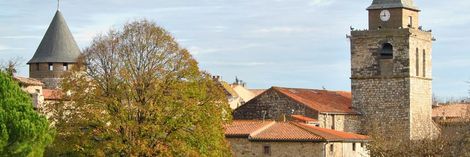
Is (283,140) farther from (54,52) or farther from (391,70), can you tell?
(54,52)

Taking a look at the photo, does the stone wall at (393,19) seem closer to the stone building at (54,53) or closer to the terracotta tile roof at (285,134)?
the terracotta tile roof at (285,134)

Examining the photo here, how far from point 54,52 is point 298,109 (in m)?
23.4

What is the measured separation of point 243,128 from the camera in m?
64.8

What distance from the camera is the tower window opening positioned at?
76812 millimetres

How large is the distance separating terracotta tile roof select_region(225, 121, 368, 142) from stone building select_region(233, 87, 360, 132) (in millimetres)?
6410

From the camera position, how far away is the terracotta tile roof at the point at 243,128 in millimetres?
63625

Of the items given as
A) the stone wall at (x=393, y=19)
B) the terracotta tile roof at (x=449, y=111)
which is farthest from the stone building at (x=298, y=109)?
the terracotta tile roof at (x=449, y=111)

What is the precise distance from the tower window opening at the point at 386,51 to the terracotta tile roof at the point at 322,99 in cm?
391

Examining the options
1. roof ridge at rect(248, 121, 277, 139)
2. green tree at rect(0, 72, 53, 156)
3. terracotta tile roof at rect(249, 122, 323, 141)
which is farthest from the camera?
roof ridge at rect(248, 121, 277, 139)

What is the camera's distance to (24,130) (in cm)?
5038

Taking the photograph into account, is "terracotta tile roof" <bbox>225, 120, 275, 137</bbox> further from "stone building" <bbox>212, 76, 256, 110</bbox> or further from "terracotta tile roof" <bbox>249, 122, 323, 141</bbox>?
"stone building" <bbox>212, 76, 256, 110</bbox>

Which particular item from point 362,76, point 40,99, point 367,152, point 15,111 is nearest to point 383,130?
point 362,76

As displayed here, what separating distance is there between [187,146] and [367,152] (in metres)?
17.7

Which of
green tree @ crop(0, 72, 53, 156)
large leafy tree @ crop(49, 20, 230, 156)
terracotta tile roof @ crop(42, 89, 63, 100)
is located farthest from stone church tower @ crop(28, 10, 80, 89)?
green tree @ crop(0, 72, 53, 156)
